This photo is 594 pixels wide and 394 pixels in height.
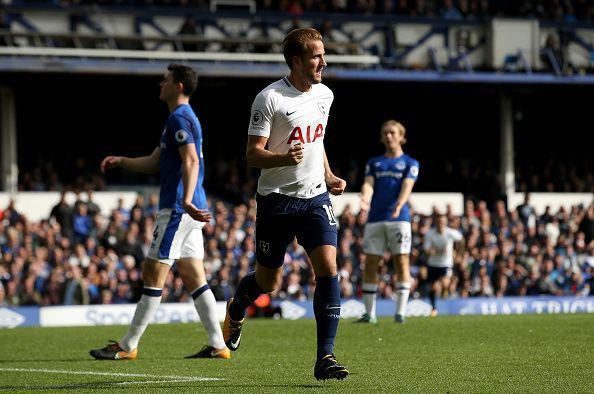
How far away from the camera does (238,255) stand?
82.3 feet

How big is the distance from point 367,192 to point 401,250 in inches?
42.8

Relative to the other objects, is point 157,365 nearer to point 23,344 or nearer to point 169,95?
point 169,95

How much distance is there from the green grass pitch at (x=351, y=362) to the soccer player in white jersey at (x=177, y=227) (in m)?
0.28

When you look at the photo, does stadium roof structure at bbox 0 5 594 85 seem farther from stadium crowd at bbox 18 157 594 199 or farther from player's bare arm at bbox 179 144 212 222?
player's bare arm at bbox 179 144 212 222

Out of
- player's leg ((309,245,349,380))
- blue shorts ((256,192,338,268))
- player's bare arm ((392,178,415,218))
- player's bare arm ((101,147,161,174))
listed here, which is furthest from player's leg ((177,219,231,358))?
player's bare arm ((392,178,415,218))

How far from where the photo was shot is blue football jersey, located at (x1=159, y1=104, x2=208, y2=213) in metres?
10.5

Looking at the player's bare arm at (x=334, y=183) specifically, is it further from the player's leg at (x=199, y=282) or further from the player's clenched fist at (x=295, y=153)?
the player's leg at (x=199, y=282)

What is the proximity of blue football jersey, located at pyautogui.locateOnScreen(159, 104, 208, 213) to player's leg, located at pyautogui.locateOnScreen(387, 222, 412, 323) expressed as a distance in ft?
18.8

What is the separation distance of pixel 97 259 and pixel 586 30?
727 inches

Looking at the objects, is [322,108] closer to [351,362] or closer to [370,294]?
[351,362]

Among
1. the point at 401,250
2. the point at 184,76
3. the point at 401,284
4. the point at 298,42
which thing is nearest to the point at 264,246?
the point at 298,42

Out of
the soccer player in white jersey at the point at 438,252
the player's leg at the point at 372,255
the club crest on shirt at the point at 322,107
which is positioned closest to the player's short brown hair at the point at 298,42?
the club crest on shirt at the point at 322,107

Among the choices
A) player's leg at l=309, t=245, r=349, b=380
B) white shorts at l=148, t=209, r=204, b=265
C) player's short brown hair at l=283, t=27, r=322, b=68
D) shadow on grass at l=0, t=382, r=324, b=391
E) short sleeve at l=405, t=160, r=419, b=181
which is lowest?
shadow on grass at l=0, t=382, r=324, b=391

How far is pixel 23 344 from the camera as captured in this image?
13758mm
